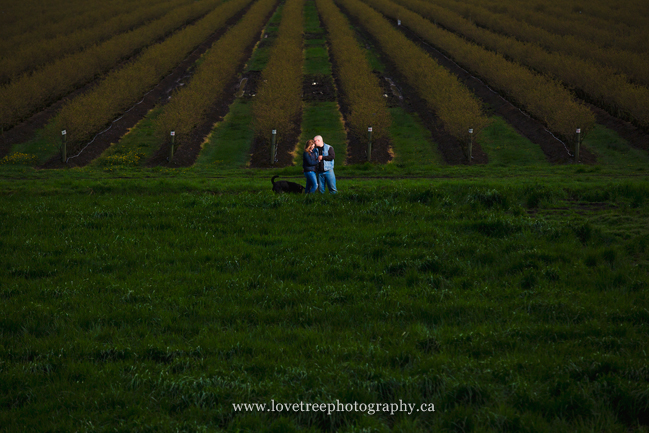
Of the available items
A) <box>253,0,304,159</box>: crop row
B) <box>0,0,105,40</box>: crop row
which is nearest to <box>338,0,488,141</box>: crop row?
<box>253,0,304,159</box>: crop row

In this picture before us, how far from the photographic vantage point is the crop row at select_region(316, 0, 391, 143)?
107ft

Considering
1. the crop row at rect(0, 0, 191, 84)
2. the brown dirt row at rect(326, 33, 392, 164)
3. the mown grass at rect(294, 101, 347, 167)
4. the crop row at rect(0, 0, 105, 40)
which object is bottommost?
the brown dirt row at rect(326, 33, 392, 164)

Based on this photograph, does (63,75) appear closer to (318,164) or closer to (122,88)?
(122,88)

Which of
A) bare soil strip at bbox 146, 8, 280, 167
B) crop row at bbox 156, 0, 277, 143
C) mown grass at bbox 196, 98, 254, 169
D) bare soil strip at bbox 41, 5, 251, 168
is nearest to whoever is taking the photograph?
bare soil strip at bbox 41, 5, 251, 168

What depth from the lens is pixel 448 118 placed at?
104 feet

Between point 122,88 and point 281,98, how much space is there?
12.1m

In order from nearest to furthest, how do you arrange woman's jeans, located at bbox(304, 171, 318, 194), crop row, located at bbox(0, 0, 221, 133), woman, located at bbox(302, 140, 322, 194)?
woman, located at bbox(302, 140, 322, 194) < woman's jeans, located at bbox(304, 171, 318, 194) < crop row, located at bbox(0, 0, 221, 133)

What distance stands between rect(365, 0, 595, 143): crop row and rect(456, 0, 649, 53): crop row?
1405cm

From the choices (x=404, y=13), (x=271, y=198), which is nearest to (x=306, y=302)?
(x=271, y=198)

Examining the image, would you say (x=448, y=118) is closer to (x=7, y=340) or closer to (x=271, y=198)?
(x=271, y=198)

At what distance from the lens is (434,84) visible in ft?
130

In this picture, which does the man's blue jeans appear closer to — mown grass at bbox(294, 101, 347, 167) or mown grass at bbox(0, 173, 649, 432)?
mown grass at bbox(0, 173, 649, 432)

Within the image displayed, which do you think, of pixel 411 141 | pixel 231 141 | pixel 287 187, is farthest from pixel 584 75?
pixel 287 187

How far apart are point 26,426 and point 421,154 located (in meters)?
29.2
